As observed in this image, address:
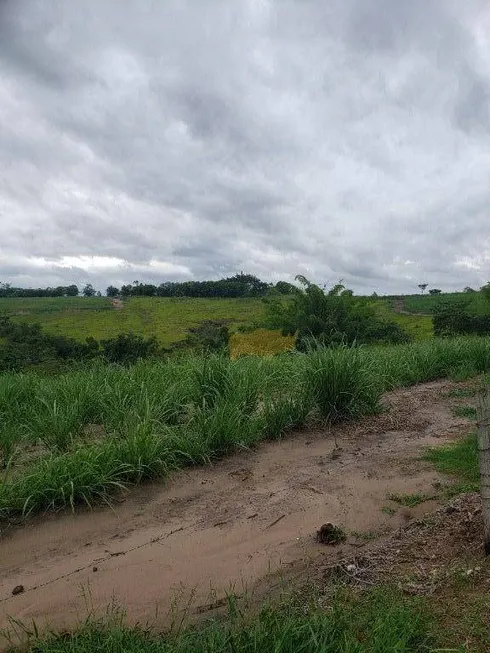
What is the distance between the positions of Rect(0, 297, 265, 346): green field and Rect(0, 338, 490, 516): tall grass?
1551 inches

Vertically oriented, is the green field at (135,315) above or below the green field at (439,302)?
below

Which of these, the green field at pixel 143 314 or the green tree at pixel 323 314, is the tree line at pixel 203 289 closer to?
the green field at pixel 143 314

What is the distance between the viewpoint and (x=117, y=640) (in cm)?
231

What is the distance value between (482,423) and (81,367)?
19.0ft

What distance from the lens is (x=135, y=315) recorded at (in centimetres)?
6462

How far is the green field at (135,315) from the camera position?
52938mm

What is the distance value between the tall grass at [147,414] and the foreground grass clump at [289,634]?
5.12 ft

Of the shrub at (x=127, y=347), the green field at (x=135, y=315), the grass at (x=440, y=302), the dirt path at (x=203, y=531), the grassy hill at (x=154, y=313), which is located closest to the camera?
the dirt path at (x=203, y=531)

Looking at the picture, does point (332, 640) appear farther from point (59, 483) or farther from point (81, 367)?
point (81, 367)

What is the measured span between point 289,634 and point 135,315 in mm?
63803

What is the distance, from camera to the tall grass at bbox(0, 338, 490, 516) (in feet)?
13.1

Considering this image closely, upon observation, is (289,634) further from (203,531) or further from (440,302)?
(440,302)

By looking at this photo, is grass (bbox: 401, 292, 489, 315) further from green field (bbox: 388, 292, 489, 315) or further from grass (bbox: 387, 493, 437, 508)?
grass (bbox: 387, 493, 437, 508)

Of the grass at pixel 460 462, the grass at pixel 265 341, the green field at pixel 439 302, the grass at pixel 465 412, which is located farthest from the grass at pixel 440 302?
the grass at pixel 460 462
